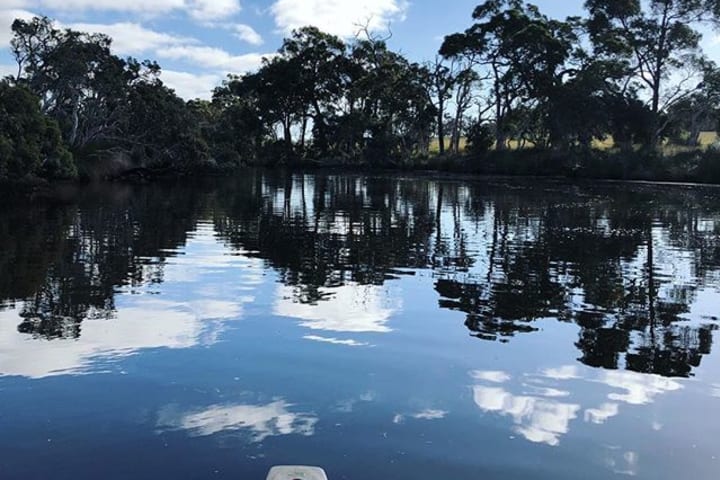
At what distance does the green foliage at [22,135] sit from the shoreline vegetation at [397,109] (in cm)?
8

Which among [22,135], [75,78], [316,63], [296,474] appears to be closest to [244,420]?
[296,474]

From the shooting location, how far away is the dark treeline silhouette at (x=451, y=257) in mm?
11133

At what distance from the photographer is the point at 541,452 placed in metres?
6.42

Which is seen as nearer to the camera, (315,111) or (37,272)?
(37,272)

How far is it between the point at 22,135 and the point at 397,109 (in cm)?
5736

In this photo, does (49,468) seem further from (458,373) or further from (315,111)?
(315,111)

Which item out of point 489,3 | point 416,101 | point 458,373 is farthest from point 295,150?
point 458,373

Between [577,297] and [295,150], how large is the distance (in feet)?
307

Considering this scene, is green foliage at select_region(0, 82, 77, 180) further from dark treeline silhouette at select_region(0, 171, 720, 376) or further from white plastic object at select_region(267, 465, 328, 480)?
white plastic object at select_region(267, 465, 328, 480)

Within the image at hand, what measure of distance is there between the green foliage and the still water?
13.5 metres

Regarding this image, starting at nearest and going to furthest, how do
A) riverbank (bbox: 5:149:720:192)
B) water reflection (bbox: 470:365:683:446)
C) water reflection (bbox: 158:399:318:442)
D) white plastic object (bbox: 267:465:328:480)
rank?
white plastic object (bbox: 267:465:328:480) → water reflection (bbox: 158:399:318:442) → water reflection (bbox: 470:365:683:446) → riverbank (bbox: 5:149:720:192)

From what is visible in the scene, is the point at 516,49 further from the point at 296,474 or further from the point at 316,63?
the point at 296,474

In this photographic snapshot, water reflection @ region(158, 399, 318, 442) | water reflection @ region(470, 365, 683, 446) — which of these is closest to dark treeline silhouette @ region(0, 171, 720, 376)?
water reflection @ region(470, 365, 683, 446)

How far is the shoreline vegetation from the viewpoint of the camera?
160 feet
